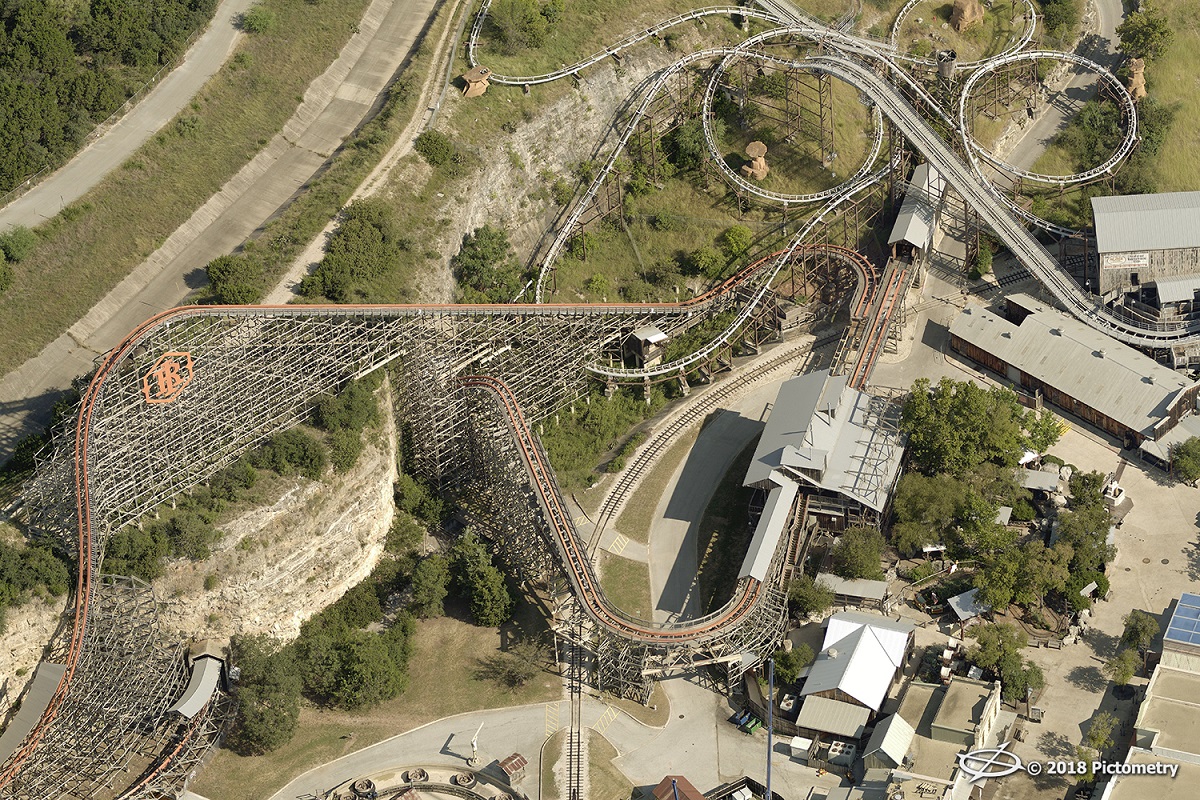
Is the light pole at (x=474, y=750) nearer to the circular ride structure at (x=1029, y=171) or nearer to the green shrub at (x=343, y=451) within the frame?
the green shrub at (x=343, y=451)

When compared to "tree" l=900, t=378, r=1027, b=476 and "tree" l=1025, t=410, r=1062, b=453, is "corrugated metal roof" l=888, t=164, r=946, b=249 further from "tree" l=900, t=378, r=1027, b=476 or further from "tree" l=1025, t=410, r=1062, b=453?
"tree" l=1025, t=410, r=1062, b=453

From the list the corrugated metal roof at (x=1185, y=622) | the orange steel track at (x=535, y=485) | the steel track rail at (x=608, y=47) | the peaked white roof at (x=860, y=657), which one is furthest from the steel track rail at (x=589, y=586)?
the steel track rail at (x=608, y=47)

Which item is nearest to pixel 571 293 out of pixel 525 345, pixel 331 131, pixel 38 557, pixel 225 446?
pixel 525 345

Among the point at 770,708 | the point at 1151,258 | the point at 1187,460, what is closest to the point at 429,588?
the point at 770,708

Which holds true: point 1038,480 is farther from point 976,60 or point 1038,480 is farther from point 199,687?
point 199,687

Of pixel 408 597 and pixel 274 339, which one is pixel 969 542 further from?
pixel 274 339

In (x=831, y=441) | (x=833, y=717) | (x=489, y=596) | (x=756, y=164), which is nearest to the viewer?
(x=833, y=717)
